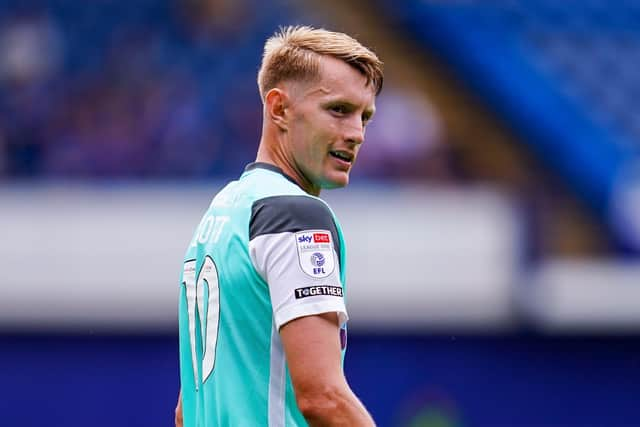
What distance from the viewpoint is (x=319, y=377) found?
9.58 ft

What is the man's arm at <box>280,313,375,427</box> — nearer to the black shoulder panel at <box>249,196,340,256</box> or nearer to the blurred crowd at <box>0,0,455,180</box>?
the black shoulder panel at <box>249,196,340,256</box>

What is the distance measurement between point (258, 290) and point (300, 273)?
0.46 feet

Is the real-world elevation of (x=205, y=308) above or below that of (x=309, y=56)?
below

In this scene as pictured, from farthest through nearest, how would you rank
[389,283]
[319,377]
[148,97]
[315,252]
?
[148,97] < [389,283] < [315,252] < [319,377]

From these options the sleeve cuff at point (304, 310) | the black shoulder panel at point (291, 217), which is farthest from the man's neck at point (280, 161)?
the sleeve cuff at point (304, 310)

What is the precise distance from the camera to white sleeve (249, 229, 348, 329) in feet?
9.79

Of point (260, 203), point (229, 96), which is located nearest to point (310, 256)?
point (260, 203)

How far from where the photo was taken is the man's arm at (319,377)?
2.91 metres

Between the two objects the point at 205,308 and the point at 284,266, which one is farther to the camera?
the point at 205,308

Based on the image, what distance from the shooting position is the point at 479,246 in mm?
9070

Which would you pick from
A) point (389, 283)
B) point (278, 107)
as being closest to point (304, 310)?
point (278, 107)

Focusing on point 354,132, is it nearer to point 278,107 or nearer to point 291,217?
point 278,107

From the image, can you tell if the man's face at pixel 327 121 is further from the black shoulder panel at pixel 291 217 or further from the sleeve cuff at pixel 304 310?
the sleeve cuff at pixel 304 310

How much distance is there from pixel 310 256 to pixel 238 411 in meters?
0.43
